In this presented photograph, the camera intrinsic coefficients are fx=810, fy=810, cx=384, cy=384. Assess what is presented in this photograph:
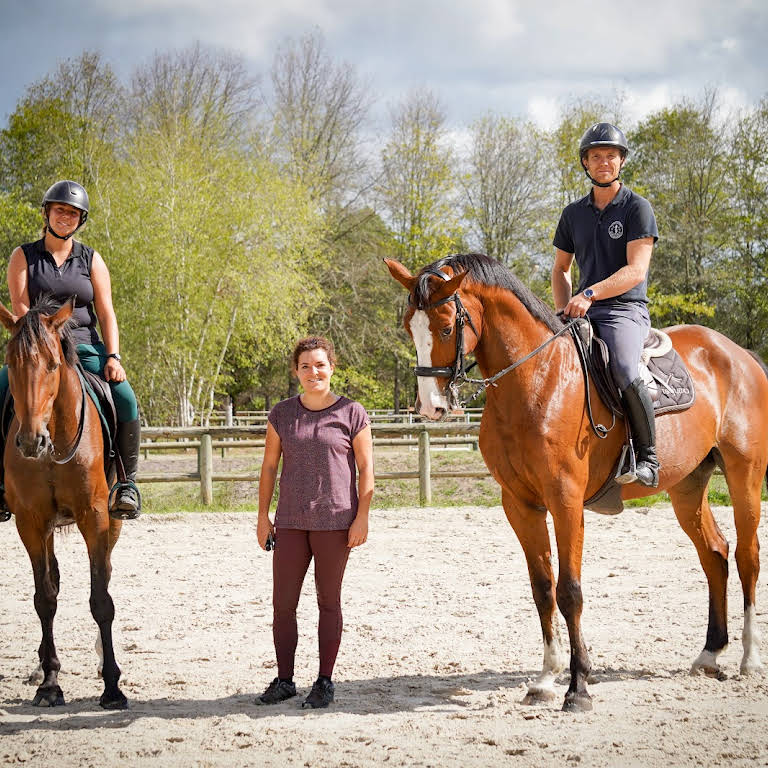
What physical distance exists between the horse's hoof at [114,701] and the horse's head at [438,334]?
2088 millimetres

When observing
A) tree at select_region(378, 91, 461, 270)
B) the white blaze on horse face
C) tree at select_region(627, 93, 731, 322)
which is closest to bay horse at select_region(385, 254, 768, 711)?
the white blaze on horse face

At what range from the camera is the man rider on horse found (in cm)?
434

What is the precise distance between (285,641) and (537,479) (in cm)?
151

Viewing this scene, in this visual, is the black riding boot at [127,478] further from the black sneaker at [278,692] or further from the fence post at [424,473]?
the fence post at [424,473]

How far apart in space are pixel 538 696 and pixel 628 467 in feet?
4.18

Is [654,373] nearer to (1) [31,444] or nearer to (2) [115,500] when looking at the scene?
(2) [115,500]

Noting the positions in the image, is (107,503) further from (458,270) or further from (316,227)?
(316,227)

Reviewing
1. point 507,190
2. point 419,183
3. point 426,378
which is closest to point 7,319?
point 426,378

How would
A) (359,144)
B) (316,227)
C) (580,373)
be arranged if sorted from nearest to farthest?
(580,373)
(316,227)
(359,144)

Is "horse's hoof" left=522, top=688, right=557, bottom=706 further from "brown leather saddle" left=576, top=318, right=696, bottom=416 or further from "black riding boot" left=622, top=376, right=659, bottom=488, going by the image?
"brown leather saddle" left=576, top=318, right=696, bottom=416

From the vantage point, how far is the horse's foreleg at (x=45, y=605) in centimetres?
417

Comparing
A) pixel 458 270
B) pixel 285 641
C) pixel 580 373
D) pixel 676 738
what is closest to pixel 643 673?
pixel 676 738

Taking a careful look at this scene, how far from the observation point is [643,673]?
14.9 ft

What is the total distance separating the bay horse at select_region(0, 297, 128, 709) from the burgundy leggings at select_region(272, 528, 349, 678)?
0.86 metres
